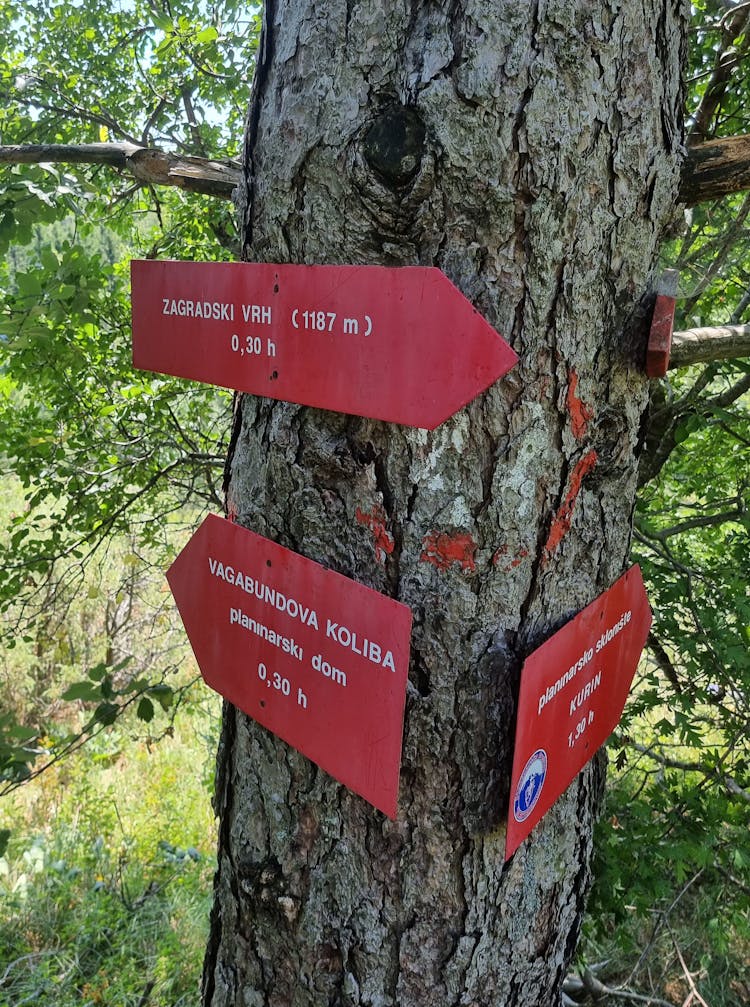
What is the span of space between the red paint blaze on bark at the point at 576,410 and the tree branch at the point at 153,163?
983 millimetres

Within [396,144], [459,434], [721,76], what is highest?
[721,76]

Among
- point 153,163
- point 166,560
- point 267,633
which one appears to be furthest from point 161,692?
point 166,560

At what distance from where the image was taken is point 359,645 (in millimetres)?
926

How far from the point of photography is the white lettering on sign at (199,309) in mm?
1061

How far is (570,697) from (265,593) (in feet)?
1.59

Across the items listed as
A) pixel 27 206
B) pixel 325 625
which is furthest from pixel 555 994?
pixel 27 206

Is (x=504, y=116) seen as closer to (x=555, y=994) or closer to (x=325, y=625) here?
(x=325, y=625)

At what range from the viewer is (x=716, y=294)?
306 centimetres

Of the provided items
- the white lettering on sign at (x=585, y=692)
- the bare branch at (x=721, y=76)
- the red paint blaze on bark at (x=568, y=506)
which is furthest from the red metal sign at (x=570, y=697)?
the bare branch at (x=721, y=76)

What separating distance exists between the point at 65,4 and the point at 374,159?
455cm

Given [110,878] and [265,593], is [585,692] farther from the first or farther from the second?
[110,878]

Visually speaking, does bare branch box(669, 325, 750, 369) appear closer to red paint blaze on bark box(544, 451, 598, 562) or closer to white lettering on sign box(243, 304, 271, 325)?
red paint blaze on bark box(544, 451, 598, 562)

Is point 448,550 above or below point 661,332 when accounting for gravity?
below

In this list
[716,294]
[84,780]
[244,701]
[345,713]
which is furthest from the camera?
[84,780]
